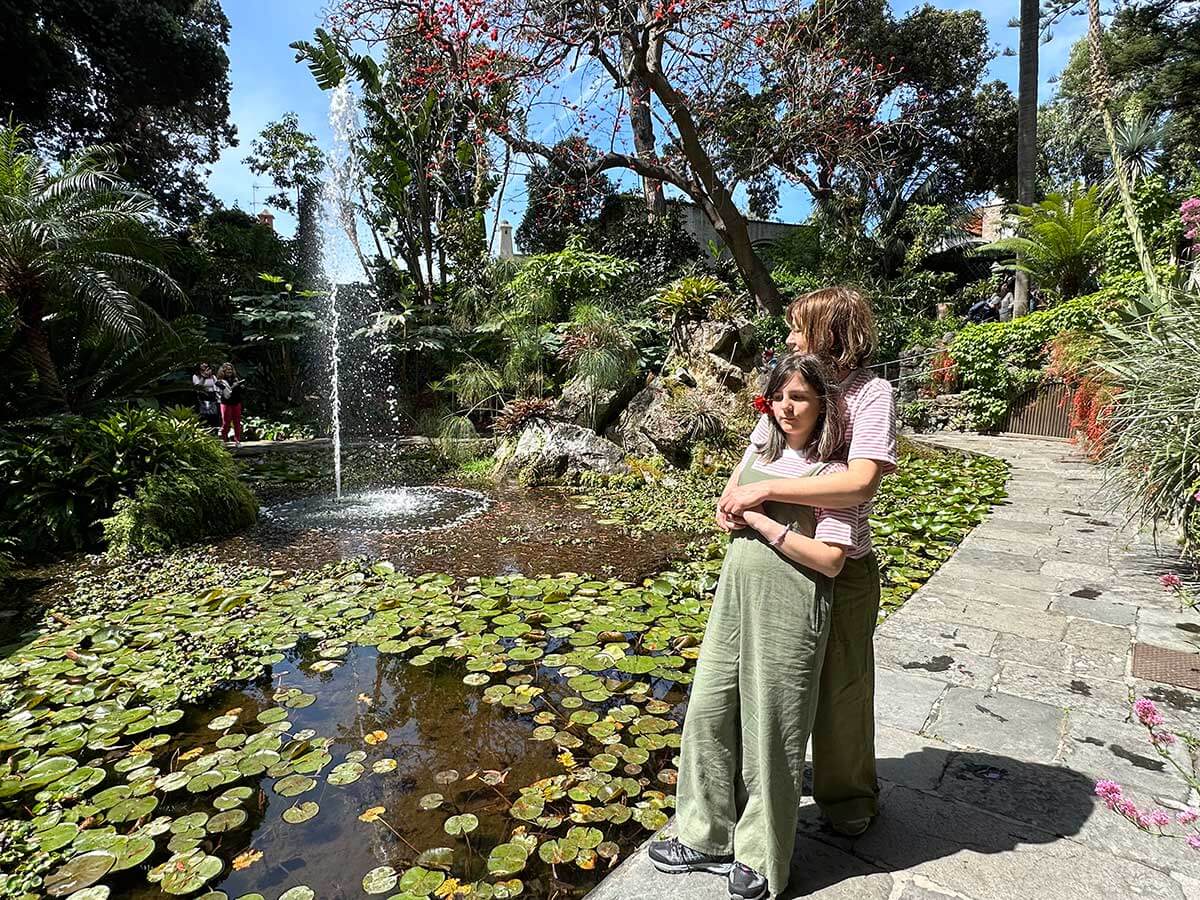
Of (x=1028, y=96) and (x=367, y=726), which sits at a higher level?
(x=1028, y=96)

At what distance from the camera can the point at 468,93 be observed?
7383 millimetres

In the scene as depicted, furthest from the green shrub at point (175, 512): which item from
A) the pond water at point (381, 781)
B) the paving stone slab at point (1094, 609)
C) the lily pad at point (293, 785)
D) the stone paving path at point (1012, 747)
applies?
the paving stone slab at point (1094, 609)

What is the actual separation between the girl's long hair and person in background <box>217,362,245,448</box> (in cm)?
1067

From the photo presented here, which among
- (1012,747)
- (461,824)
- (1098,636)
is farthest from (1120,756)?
(461,824)

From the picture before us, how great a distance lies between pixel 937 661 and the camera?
2930mm

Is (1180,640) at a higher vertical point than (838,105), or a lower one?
lower

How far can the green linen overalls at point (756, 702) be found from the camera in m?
1.55

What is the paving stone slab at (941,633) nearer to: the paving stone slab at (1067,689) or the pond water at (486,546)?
the paving stone slab at (1067,689)

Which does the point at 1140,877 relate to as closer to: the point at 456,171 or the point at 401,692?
the point at 401,692

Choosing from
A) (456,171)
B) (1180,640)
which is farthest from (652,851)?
(456,171)

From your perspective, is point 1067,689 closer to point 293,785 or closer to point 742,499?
point 742,499

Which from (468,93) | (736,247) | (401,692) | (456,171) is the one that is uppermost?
(456,171)

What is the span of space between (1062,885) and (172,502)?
6.07m

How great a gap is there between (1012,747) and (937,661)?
69cm
